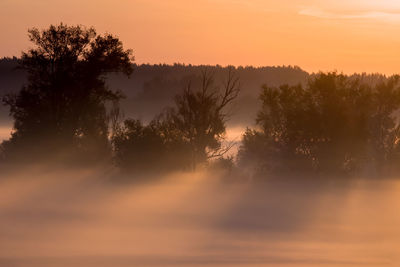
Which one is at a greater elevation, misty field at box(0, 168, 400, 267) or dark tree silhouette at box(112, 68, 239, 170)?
dark tree silhouette at box(112, 68, 239, 170)

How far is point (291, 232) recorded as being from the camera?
212ft

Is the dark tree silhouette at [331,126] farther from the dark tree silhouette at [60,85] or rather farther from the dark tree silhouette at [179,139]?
the dark tree silhouette at [60,85]

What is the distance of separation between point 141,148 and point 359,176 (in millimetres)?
21973

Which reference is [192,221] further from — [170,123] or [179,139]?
[170,123]

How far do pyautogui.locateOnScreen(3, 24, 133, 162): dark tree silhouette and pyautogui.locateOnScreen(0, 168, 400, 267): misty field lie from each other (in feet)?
21.1

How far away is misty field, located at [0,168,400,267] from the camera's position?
4581 centimetres

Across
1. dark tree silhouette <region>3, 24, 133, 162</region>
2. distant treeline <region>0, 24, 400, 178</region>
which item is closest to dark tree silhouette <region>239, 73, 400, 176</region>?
distant treeline <region>0, 24, 400, 178</region>

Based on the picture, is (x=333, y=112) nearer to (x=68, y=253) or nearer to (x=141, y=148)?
(x=141, y=148)

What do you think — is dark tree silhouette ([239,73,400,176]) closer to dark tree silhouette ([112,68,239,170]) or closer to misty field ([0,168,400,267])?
misty field ([0,168,400,267])

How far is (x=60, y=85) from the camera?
252 feet

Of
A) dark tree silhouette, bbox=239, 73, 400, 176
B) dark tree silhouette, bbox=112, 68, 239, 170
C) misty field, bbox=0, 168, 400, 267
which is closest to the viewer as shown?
misty field, bbox=0, 168, 400, 267

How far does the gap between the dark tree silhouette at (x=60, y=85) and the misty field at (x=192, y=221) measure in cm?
643

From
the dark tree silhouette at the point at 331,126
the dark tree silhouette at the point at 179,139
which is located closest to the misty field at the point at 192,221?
the dark tree silhouette at the point at 179,139

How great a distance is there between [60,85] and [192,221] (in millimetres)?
18784
